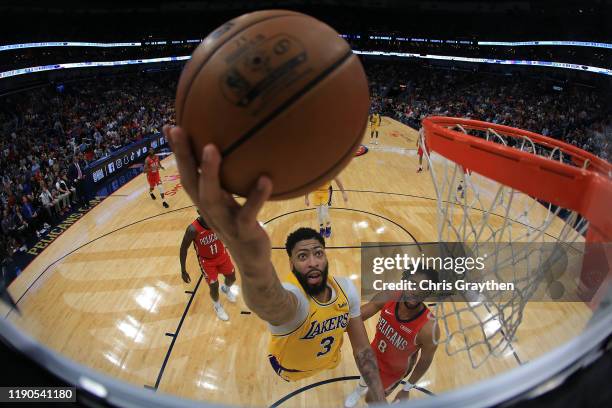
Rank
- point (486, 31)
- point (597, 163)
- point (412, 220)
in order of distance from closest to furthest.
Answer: point (597, 163), point (412, 220), point (486, 31)

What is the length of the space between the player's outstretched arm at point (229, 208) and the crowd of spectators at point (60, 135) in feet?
17.7

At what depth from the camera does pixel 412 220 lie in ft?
20.6

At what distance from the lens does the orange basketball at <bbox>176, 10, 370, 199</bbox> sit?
0.91 metres

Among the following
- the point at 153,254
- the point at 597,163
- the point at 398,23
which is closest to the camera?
the point at 597,163

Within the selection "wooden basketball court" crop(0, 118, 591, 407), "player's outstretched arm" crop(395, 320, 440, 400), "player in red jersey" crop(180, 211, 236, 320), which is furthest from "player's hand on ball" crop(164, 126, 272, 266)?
"player in red jersey" crop(180, 211, 236, 320)

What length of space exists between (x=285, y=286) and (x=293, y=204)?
5.27 metres

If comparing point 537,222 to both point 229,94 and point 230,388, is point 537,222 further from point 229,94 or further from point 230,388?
point 229,94

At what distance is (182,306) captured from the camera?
421 cm

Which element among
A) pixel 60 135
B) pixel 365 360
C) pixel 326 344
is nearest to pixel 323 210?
pixel 326 344

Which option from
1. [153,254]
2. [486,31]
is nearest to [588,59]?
[486,31]

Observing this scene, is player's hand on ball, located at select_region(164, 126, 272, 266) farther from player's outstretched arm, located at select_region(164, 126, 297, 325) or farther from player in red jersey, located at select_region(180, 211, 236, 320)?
player in red jersey, located at select_region(180, 211, 236, 320)

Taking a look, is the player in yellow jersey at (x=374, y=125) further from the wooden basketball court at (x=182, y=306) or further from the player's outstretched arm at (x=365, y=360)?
the player's outstretched arm at (x=365, y=360)

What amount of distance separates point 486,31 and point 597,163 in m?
17.4

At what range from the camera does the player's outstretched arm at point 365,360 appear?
1.75 metres
